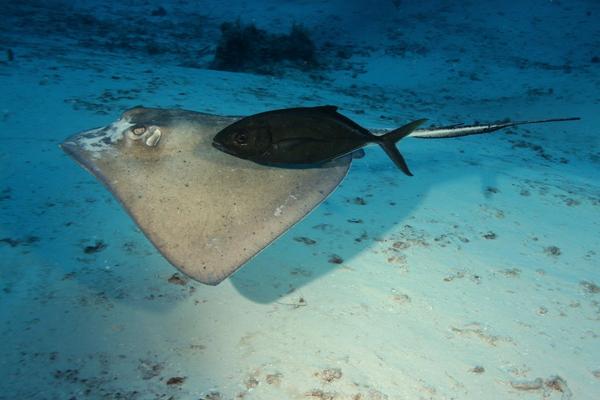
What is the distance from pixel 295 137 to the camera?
2041 millimetres

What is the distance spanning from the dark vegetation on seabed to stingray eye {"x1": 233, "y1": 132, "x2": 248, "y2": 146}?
9865 mm

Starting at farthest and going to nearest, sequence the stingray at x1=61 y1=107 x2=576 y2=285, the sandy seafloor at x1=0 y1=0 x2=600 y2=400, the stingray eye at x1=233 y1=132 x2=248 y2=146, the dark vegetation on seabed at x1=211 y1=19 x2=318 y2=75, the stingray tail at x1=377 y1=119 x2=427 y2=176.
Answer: the dark vegetation on seabed at x1=211 y1=19 x2=318 y2=75
the stingray tail at x1=377 y1=119 x2=427 y2=176
the sandy seafloor at x1=0 y1=0 x2=600 y2=400
the stingray eye at x1=233 y1=132 x2=248 y2=146
the stingray at x1=61 y1=107 x2=576 y2=285

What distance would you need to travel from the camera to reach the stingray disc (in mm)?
1793

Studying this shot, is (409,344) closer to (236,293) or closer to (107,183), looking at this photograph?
(236,293)

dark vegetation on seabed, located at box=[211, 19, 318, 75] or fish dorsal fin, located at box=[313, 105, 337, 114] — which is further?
dark vegetation on seabed, located at box=[211, 19, 318, 75]

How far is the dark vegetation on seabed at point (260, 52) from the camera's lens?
11906 mm

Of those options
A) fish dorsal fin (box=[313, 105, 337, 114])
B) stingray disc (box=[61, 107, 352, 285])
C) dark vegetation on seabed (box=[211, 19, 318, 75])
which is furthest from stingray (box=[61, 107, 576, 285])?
dark vegetation on seabed (box=[211, 19, 318, 75])

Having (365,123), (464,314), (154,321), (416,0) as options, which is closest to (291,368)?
(154,321)

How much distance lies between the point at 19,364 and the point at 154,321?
2.29 feet

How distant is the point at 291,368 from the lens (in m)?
2.16

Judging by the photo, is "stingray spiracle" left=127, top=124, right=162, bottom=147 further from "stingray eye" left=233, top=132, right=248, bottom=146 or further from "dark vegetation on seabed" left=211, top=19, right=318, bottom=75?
"dark vegetation on seabed" left=211, top=19, right=318, bottom=75

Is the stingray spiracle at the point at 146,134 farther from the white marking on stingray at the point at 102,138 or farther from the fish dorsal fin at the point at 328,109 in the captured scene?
the fish dorsal fin at the point at 328,109

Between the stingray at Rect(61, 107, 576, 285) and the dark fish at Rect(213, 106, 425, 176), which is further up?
the dark fish at Rect(213, 106, 425, 176)

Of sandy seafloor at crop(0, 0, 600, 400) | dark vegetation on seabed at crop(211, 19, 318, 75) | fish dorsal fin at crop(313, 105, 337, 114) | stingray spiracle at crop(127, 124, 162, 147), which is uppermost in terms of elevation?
fish dorsal fin at crop(313, 105, 337, 114)
